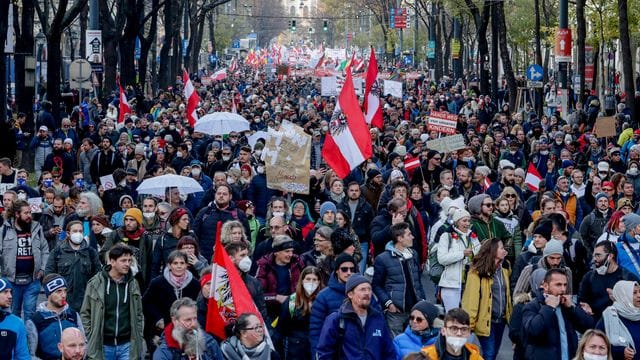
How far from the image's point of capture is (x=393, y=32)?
104562 millimetres

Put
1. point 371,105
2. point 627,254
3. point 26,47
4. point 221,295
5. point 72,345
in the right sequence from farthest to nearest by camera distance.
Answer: point 26,47 < point 371,105 < point 627,254 < point 221,295 < point 72,345

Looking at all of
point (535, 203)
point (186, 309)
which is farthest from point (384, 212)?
point (186, 309)

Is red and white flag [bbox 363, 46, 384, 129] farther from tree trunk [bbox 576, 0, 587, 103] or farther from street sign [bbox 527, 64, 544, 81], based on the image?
tree trunk [bbox 576, 0, 587, 103]

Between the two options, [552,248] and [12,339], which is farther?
[552,248]

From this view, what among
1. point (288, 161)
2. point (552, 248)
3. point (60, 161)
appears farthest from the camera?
point (60, 161)

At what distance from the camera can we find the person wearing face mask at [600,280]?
1092cm

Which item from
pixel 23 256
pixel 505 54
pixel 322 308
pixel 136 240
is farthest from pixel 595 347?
pixel 505 54

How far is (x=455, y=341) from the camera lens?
8344 mm

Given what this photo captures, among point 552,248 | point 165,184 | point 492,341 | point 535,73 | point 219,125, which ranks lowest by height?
point 492,341

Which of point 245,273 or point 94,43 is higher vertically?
point 94,43

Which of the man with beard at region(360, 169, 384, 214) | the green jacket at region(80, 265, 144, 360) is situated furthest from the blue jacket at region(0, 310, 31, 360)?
the man with beard at region(360, 169, 384, 214)

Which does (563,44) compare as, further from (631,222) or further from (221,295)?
(221,295)

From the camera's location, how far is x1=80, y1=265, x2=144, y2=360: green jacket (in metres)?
10.2

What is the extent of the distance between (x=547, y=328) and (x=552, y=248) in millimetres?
2087
